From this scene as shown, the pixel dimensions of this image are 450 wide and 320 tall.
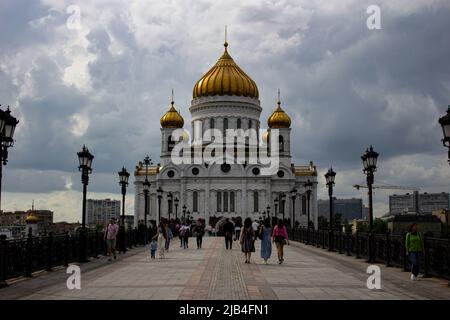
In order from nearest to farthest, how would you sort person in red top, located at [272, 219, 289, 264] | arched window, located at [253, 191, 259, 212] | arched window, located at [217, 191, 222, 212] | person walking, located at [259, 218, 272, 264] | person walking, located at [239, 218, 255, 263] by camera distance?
person walking, located at [259, 218, 272, 264]
person walking, located at [239, 218, 255, 263]
person in red top, located at [272, 219, 289, 264]
arched window, located at [253, 191, 259, 212]
arched window, located at [217, 191, 222, 212]

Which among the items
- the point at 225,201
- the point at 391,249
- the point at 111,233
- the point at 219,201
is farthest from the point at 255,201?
the point at 391,249

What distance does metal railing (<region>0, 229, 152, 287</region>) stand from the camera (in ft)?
49.9

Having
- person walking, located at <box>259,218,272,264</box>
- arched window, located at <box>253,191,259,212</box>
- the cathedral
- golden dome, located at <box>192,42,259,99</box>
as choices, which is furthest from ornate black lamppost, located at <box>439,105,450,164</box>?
golden dome, located at <box>192,42,259,99</box>

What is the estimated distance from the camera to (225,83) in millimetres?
82125

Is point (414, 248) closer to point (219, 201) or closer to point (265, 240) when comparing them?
point (265, 240)

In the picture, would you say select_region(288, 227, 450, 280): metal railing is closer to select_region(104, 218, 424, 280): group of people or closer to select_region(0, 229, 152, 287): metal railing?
select_region(104, 218, 424, 280): group of people

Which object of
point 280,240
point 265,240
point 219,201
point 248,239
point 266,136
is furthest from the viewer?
point 266,136

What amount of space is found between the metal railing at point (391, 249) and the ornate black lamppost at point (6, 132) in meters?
11.6

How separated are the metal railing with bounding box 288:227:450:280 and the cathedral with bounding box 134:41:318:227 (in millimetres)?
43504

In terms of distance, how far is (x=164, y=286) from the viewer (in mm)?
14344

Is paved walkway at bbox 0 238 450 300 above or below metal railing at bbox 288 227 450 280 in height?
below

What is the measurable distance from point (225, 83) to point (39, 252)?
216 feet
